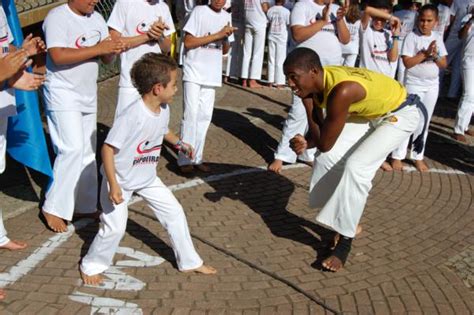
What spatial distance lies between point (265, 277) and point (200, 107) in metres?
2.66

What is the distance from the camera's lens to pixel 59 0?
9.34m

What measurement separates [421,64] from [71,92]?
4.10 meters

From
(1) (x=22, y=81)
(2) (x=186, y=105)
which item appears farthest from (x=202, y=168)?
(1) (x=22, y=81)

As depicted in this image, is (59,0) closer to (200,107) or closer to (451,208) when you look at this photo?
(200,107)

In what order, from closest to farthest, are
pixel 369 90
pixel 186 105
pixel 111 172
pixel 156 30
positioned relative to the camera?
pixel 111 172 → pixel 369 90 → pixel 156 30 → pixel 186 105

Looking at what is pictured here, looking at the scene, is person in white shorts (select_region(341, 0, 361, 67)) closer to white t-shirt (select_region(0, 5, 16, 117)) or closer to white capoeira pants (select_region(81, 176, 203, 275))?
white capoeira pants (select_region(81, 176, 203, 275))

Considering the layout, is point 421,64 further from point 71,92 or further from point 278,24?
point 278,24

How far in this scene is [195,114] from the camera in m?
6.52

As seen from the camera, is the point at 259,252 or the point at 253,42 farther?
the point at 253,42

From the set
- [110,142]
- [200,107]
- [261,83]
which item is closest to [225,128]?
[200,107]

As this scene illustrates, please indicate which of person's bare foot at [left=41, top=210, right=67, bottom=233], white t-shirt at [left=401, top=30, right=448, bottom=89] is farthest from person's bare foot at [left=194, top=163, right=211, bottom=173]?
white t-shirt at [left=401, top=30, right=448, bottom=89]

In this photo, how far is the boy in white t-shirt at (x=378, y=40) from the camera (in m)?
7.22

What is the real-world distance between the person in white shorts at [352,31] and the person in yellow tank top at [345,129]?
2886 mm

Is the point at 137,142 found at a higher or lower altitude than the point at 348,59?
higher
